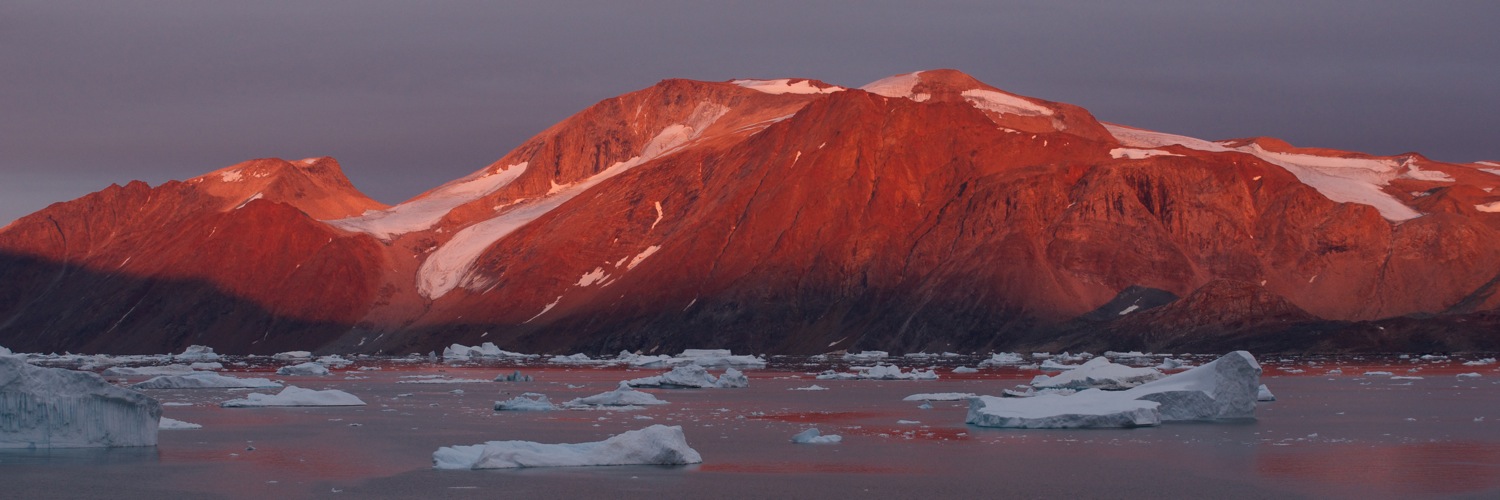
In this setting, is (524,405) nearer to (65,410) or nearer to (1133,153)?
(65,410)

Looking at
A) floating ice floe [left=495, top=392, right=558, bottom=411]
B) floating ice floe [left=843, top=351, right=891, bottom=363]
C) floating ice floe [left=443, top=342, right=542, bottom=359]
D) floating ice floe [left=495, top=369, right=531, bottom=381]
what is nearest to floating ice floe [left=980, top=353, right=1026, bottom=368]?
floating ice floe [left=843, top=351, right=891, bottom=363]

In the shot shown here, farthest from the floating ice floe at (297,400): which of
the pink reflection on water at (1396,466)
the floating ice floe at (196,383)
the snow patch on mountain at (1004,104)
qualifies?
the snow patch on mountain at (1004,104)

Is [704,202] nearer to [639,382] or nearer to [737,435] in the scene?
[639,382]

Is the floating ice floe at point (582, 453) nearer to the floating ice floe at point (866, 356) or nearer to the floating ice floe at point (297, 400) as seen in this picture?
the floating ice floe at point (297, 400)

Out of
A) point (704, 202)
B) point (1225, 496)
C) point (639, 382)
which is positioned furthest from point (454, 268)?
point (1225, 496)

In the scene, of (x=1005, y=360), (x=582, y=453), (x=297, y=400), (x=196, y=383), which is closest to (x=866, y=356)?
(x=1005, y=360)

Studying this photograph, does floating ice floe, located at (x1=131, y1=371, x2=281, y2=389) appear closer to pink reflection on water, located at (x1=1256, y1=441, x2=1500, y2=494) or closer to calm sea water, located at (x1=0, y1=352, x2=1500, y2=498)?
calm sea water, located at (x1=0, y1=352, x2=1500, y2=498)
